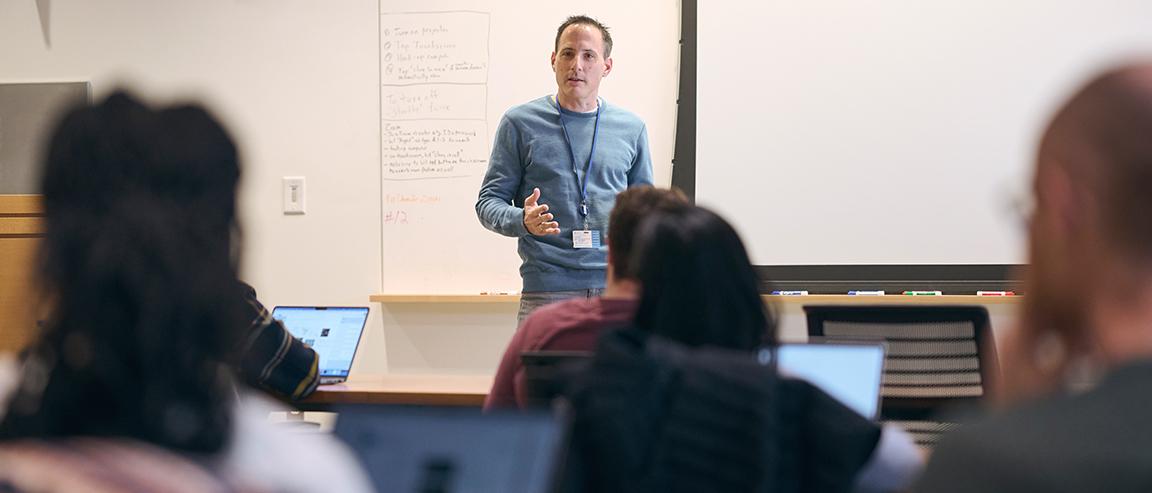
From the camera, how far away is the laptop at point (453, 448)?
116 centimetres

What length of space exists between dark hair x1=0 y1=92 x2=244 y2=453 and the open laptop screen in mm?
2142

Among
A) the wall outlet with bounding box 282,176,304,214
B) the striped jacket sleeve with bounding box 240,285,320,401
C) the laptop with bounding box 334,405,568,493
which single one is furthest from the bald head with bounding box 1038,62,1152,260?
the wall outlet with bounding box 282,176,304,214

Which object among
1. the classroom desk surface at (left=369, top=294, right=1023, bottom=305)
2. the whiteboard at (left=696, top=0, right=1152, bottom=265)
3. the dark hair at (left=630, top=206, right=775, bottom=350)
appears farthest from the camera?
the whiteboard at (left=696, top=0, right=1152, bottom=265)

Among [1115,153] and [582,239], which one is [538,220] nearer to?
[582,239]

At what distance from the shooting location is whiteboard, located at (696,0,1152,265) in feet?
14.4

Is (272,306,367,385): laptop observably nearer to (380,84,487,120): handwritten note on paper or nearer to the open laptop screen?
the open laptop screen

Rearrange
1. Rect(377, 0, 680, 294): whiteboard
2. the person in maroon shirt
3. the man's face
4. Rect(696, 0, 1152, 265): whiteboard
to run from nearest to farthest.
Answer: the person in maroon shirt
the man's face
Rect(696, 0, 1152, 265): whiteboard
Rect(377, 0, 680, 294): whiteboard

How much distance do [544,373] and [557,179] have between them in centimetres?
185

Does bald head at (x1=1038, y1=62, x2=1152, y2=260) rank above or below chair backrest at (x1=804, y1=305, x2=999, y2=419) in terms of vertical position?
above

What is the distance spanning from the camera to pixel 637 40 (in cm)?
472

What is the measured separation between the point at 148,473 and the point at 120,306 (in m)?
0.14

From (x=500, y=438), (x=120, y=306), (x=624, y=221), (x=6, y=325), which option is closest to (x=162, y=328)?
(x=120, y=306)

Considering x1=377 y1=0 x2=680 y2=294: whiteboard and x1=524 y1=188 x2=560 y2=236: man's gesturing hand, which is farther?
x1=377 y1=0 x2=680 y2=294: whiteboard

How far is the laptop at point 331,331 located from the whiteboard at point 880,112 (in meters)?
2.00
